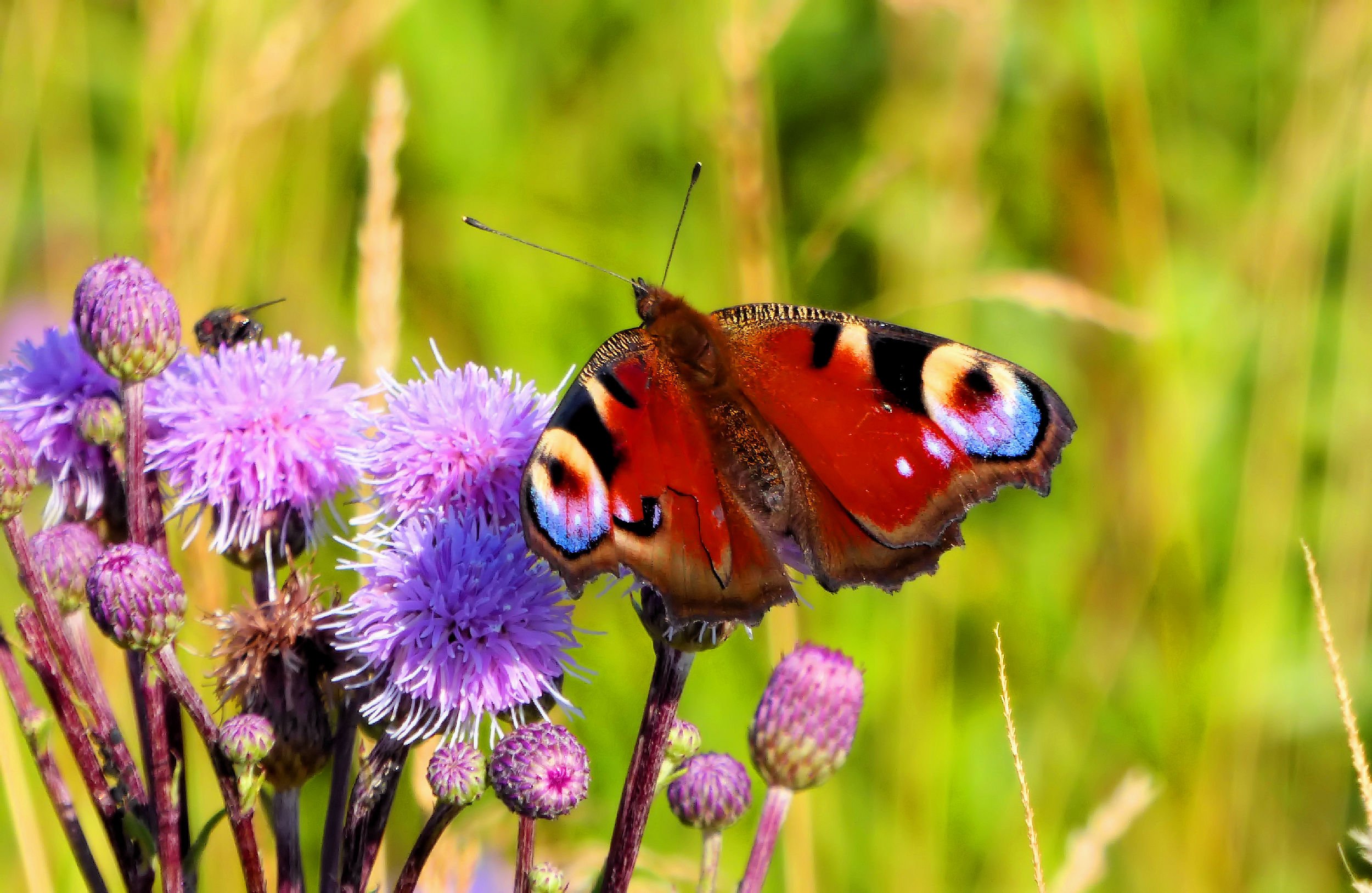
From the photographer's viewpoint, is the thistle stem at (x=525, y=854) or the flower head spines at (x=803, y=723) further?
the flower head spines at (x=803, y=723)

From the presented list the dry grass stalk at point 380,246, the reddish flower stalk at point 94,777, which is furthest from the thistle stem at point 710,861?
the dry grass stalk at point 380,246

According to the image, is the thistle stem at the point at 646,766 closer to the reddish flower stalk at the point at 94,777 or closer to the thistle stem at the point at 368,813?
the thistle stem at the point at 368,813

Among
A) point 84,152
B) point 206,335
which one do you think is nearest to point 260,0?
point 84,152

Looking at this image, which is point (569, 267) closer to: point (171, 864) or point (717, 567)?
point (717, 567)

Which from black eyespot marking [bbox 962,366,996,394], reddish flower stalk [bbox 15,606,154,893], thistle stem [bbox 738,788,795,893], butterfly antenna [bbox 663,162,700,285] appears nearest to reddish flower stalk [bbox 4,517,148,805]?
reddish flower stalk [bbox 15,606,154,893]

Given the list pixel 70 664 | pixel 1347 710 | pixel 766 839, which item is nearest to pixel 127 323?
pixel 70 664

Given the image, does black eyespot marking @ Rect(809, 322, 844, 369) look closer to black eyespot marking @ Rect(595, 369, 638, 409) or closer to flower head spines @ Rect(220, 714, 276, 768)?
black eyespot marking @ Rect(595, 369, 638, 409)
